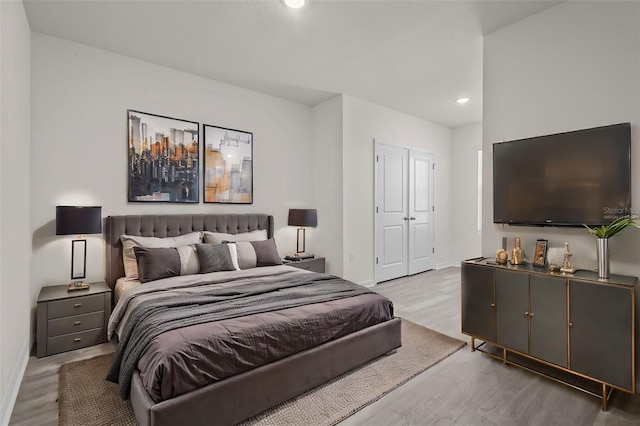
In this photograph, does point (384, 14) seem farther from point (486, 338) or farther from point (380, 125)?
point (486, 338)

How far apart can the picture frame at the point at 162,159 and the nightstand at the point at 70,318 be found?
1.08 metres

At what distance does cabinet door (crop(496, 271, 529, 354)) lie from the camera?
2395 mm

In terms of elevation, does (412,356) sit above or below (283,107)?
below

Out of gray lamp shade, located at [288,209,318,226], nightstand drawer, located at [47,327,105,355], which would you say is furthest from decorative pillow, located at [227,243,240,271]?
nightstand drawer, located at [47,327,105,355]

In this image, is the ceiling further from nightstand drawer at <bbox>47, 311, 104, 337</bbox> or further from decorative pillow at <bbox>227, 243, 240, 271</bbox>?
nightstand drawer at <bbox>47, 311, 104, 337</bbox>

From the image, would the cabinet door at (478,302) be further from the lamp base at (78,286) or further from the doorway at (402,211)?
the lamp base at (78,286)

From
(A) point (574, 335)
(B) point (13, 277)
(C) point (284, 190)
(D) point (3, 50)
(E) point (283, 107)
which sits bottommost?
(A) point (574, 335)

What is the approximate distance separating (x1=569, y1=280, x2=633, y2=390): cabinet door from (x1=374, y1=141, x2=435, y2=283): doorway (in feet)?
9.71

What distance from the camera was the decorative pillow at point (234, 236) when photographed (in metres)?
3.63

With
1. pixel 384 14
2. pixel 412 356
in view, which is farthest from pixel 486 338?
pixel 384 14

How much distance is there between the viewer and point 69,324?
8.92 ft

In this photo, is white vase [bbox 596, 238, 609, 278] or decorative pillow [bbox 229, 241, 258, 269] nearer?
white vase [bbox 596, 238, 609, 278]

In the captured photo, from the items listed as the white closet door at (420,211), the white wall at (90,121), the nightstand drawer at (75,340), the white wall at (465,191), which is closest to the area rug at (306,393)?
the nightstand drawer at (75,340)

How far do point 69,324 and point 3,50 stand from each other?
213cm
